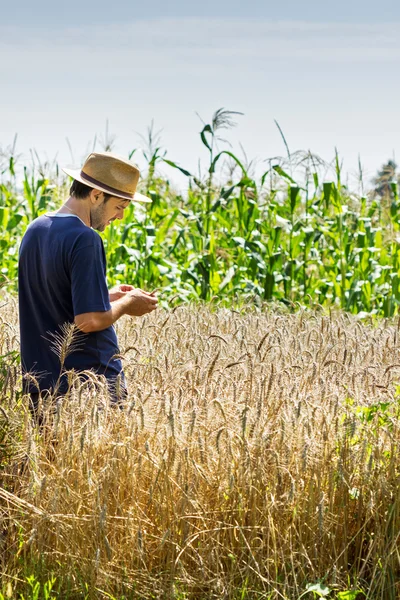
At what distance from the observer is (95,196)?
445cm

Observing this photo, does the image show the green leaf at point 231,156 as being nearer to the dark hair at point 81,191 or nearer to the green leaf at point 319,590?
the dark hair at point 81,191

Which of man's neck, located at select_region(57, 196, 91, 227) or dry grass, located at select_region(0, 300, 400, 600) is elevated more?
man's neck, located at select_region(57, 196, 91, 227)

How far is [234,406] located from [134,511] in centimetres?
81

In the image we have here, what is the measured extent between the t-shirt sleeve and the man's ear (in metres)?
0.37

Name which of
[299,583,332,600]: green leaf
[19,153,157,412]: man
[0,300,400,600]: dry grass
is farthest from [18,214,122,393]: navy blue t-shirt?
[299,583,332,600]: green leaf

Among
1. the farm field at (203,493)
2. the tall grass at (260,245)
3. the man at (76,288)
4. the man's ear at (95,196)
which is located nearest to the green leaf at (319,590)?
the farm field at (203,493)

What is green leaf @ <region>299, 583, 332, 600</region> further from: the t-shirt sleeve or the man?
the t-shirt sleeve

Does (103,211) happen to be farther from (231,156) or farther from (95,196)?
(231,156)

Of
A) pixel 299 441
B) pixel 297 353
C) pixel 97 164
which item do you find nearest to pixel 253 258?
pixel 297 353

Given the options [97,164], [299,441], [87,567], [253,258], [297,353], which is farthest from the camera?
[253,258]

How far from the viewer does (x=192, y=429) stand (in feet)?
11.9

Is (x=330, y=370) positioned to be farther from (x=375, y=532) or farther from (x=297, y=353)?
(x=375, y=532)

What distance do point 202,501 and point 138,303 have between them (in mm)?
1214

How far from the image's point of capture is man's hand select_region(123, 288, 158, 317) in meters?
4.46
